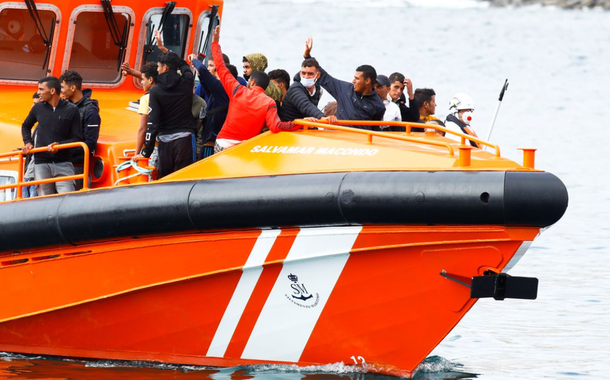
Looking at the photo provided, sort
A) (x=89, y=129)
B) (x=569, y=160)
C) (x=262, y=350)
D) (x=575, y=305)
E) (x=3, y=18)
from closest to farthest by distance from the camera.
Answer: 1. (x=262, y=350)
2. (x=89, y=129)
3. (x=3, y=18)
4. (x=575, y=305)
5. (x=569, y=160)

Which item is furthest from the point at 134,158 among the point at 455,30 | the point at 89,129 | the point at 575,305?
the point at 455,30

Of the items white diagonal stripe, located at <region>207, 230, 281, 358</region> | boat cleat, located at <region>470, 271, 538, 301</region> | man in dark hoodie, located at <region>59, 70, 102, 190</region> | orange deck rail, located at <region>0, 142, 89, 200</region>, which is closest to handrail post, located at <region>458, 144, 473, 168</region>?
boat cleat, located at <region>470, 271, 538, 301</region>

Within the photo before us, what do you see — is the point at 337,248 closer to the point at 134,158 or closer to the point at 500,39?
the point at 134,158

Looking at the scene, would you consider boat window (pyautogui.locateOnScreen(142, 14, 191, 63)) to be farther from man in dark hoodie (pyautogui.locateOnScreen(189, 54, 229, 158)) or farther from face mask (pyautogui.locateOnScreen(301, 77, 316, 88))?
face mask (pyautogui.locateOnScreen(301, 77, 316, 88))

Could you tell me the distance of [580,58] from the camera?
4344cm

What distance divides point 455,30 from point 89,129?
52.6m

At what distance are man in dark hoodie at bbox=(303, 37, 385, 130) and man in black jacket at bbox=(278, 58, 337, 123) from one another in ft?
0.39

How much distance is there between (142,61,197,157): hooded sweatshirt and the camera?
7.25m

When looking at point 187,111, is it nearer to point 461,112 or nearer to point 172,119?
point 172,119

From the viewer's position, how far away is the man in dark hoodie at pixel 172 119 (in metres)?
7.26

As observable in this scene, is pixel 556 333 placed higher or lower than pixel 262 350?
lower

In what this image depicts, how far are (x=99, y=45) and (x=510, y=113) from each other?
2004cm

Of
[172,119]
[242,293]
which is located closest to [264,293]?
[242,293]

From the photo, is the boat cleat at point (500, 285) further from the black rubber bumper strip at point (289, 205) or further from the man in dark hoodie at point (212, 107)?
the man in dark hoodie at point (212, 107)
